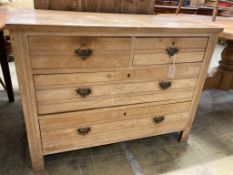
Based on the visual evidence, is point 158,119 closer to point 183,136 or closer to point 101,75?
point 183,136

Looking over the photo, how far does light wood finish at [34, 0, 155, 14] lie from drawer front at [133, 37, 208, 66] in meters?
0.63

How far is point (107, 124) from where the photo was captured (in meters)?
1.26

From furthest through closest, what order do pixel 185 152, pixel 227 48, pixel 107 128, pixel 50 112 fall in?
pixel 227 48 → pixel 185 152 → pixel 107 128 → pixel 50 112

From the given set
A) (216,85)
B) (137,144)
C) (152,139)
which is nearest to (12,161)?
(137,144)

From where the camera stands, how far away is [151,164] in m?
1.37

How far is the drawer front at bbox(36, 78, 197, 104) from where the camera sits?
1.04 meters

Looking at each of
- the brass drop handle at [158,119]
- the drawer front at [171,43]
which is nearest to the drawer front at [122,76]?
the drawer front at [171,43]

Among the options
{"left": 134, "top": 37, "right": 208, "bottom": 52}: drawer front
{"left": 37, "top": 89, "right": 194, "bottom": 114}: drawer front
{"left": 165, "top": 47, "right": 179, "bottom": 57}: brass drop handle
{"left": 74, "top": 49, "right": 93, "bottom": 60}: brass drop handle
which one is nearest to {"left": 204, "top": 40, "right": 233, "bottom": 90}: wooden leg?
{"left": 37, "top": 89, "right": 194, "bottom": 114}: drawer front

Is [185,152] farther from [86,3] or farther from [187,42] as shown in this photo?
[86,3]

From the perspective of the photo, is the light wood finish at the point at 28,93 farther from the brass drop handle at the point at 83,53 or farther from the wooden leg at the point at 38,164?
the brass drop handle at the point at 83,53

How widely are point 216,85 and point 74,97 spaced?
5.44ft

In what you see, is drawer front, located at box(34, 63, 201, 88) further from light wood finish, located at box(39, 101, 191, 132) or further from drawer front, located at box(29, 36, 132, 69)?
light wood finish, located at box(39, 101, 191, 132)

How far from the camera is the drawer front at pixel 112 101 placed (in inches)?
42.5

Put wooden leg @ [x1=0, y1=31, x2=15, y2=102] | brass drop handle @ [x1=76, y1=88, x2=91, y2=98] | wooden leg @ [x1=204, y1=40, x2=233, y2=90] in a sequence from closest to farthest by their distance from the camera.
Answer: brass drop handle @ [x1=76, y1=88, x2=91, y2=98] < wooden leg @ [x1=0, y1=31, x2=15, y2=102] < wooden leg @ [x1=204, y1=40, x2=233, y2=90]
